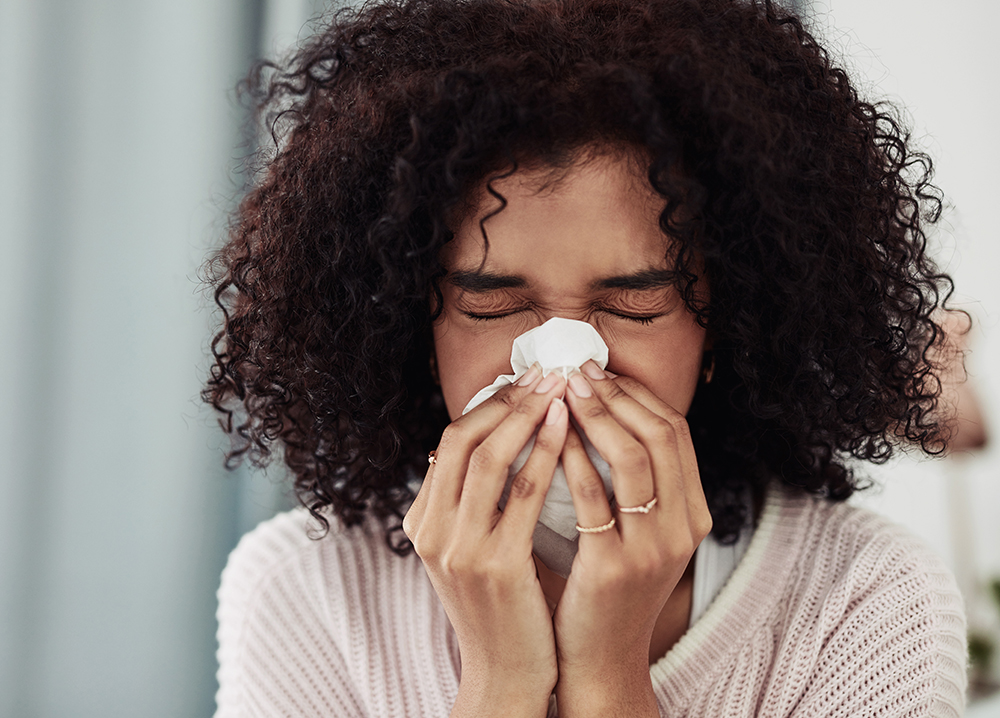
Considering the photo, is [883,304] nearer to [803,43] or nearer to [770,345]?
[770,345]

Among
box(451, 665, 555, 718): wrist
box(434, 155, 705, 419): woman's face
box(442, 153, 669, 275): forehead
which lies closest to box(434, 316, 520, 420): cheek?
box(434, 155, 705, 419): woman's face

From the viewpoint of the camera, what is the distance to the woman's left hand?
0.87 meters

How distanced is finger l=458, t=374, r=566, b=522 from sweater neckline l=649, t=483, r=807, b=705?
0.45m

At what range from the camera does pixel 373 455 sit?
3.96 feet

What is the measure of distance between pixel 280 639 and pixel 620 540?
0.62m

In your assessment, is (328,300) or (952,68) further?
(952,68)

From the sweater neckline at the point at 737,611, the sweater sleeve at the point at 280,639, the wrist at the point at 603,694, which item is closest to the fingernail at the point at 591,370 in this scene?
the wrist at the point at 603,694

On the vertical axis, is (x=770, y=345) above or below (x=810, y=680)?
above

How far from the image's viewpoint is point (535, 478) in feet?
2.86

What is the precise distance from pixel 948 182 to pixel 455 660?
2172mm

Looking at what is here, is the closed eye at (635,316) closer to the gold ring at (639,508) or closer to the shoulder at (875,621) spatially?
the gold ring at (639,508)

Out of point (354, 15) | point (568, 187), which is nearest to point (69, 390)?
point (354, 15)

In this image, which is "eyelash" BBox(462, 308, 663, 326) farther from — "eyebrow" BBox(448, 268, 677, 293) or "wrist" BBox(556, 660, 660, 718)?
"wrist" BBox(556, 660, 660, 718)

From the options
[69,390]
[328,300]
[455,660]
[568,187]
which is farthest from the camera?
[69,390]
